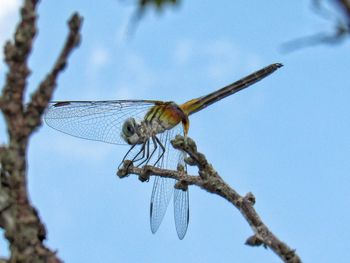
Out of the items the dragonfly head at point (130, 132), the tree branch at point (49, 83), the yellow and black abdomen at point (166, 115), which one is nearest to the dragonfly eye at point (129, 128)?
the dragonfly head at point (130, 132)

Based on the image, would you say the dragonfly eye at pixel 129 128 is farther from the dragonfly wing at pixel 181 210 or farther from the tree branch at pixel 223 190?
the tree branch at pixel 223 190

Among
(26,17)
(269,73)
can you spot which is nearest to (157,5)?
(26,17)

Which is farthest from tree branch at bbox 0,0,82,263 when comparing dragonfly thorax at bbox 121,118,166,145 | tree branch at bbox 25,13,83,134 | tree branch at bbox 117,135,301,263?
dragonfly thorax at bbox 121,118,166,145

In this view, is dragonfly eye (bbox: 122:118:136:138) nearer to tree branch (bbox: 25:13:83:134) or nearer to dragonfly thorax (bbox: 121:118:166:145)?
dragonfly thorax (bbox: 121:118:166:145)

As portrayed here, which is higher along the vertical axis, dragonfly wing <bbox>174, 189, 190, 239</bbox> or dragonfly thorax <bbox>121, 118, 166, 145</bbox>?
dragonfly thorax <bbox>121, 118, 166, 145</bbox>

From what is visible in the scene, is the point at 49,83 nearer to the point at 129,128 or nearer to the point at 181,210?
the point at 181,210

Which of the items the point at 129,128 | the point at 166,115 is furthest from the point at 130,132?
the point at 166,115

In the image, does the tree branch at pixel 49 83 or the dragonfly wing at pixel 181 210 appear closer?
the tree branch at pixel 49 83
